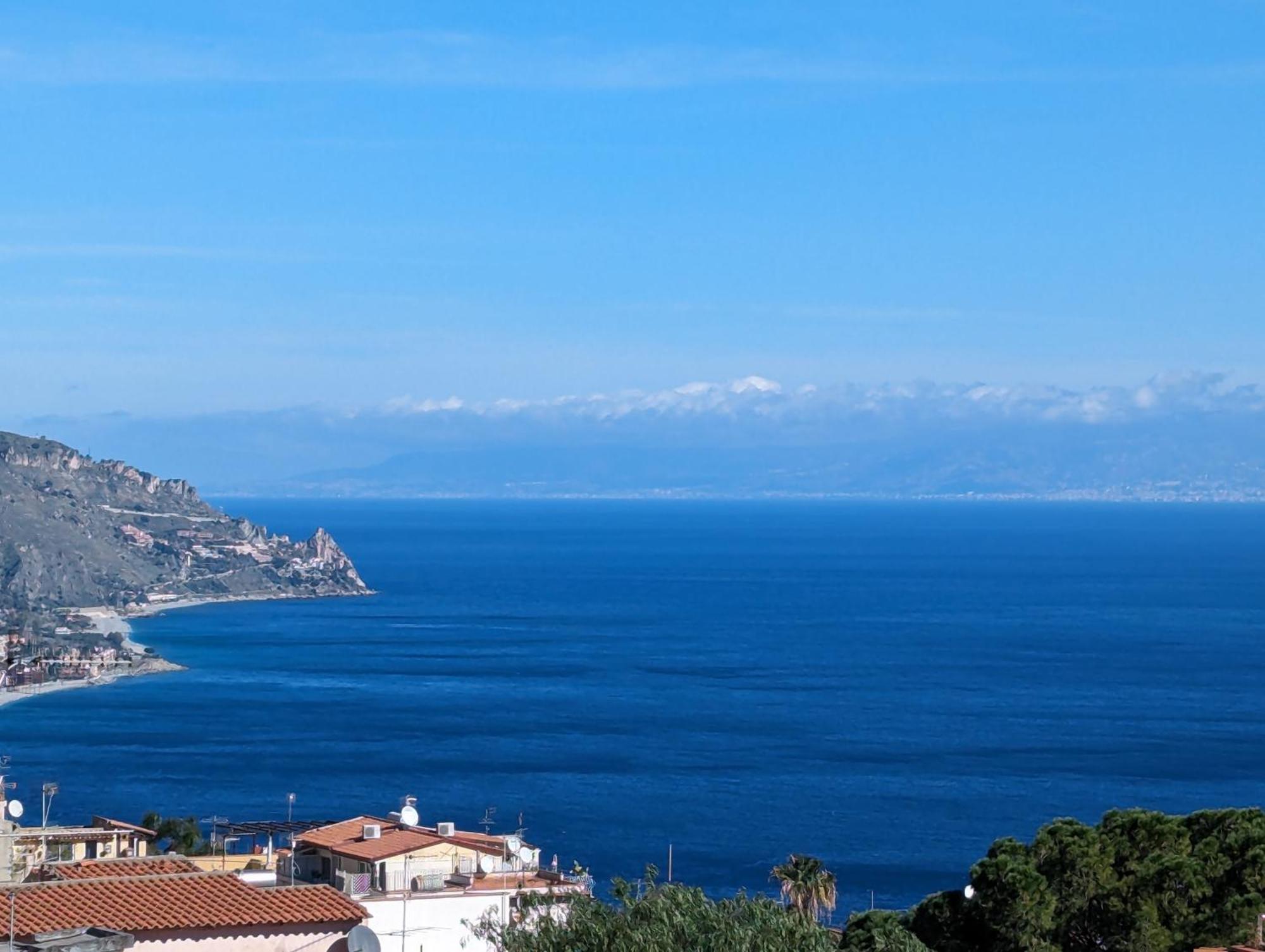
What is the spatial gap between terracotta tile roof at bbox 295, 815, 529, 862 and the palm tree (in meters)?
9.22

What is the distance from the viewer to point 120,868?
19.9m

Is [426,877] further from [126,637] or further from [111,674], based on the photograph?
[126,637]

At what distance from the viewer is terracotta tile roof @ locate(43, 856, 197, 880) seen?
19.1 metres

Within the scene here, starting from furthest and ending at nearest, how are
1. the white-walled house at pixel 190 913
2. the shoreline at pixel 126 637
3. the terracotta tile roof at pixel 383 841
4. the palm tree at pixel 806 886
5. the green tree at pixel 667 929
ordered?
the shoreline at pixel 126 637, the palm tree at pixel 806 886, the terracotta tile roof at pixel 383 841, the white-walled house at pixel 190 913, the green tree at pixel 667 929

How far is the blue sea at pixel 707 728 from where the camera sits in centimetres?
6475

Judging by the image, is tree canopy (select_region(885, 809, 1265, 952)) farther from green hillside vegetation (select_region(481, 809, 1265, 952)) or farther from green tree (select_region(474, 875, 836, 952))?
green tree (select_region(474, 875, 836, 952))

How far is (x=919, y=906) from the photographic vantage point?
81.8 feet

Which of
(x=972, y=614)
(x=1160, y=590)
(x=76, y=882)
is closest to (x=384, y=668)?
(x=972, y=614)

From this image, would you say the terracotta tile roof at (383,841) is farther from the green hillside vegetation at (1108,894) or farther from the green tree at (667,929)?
the green tree at (667,929)

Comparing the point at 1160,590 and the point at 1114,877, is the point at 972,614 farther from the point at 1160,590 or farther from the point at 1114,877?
the point at 1114,877

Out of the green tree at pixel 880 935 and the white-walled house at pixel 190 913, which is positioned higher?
the white-walled house at pixel 190 913

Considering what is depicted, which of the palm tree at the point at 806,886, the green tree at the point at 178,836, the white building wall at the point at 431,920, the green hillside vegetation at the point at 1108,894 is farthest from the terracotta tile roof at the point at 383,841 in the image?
the green tree at the point at 178,836

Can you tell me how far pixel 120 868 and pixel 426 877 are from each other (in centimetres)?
390

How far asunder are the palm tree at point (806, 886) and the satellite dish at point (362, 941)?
18344mm
